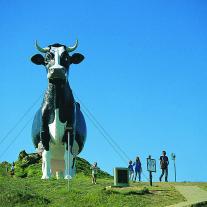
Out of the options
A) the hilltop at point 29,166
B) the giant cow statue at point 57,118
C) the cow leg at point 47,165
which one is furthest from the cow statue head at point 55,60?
the hilltop at point 29,166

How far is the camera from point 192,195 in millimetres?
17016

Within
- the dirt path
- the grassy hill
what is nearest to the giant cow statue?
the grassy hill

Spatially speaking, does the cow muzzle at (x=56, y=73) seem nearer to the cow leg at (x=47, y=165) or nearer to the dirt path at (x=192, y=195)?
the cow leg at (x=47, y=165)

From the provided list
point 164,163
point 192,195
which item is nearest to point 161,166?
point 164,163

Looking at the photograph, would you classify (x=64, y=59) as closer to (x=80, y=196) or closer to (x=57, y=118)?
(x=57, y=118)

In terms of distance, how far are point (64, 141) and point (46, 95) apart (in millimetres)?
2070

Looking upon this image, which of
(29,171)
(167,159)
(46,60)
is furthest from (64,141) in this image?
(29,171)

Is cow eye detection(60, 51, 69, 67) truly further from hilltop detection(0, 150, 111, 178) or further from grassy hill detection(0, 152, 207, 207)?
hilltop detection(0, 150, 111, 178)

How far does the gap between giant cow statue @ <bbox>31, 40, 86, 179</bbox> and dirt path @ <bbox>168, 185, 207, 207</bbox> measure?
4.85 m

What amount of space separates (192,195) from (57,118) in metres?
6.72

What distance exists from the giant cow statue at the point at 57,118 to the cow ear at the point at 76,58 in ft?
2.48

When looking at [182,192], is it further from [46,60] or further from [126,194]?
[46,60]

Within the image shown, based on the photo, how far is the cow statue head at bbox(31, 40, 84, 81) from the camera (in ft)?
67.6

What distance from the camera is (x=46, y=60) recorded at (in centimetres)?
2142
